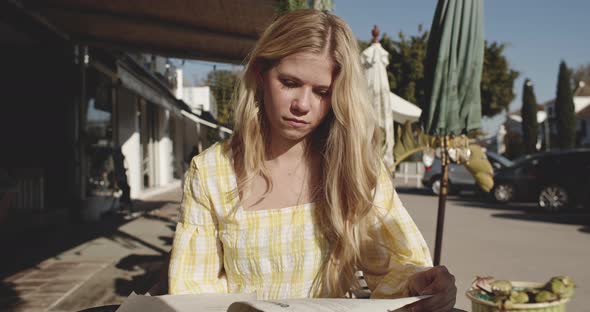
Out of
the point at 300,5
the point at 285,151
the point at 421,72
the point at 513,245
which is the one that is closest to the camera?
the point at 285,151

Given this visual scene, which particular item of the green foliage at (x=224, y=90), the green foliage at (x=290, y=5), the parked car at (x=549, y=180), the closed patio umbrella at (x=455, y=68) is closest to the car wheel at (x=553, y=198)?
the parked car at (x=549, y=180)

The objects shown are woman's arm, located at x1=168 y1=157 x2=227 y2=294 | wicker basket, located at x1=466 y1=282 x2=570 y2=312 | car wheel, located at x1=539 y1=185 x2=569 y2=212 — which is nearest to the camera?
wicker basket, located at x1=466 y1=282 x2=570 y2=312

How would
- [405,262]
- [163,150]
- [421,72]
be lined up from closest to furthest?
[405,262] < [163,150] < [421,72]

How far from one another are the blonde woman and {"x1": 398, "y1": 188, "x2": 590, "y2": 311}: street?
212cm

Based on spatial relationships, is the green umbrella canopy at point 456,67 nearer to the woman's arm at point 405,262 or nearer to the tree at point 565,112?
the woman's arm at point 405,262

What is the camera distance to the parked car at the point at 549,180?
38.5 ft

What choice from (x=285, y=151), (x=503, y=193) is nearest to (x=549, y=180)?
(x=503, y=193)

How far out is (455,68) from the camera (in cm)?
355

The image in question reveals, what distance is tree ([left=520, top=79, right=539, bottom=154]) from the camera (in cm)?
3853

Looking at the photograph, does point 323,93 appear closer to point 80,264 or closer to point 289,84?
point 289,84

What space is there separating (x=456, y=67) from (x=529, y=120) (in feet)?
129

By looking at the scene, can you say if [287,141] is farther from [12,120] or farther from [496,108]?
→ [496,108]

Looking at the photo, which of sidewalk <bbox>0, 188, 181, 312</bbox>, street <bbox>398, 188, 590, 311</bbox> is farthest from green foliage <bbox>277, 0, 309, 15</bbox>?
sidewalk <bbox>0, 188, 181, 312</bbox>

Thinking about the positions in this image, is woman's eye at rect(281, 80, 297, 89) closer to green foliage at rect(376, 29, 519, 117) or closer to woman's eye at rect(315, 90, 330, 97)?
woman's eye at rect(315, 90, 330, 97)
